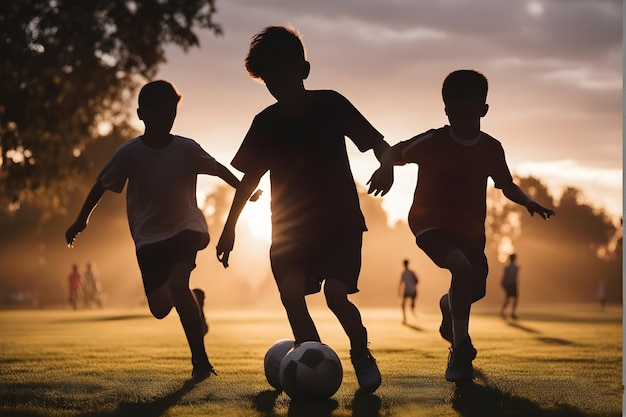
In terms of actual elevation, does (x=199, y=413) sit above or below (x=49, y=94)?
below

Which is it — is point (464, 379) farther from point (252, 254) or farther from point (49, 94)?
point (252, 254)

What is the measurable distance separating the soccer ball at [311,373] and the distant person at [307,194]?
26 cm

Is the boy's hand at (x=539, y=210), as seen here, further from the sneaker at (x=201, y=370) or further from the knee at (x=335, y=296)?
the sneaker at (x=201, y=370)

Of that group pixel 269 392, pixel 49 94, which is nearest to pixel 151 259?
pixel 269 392

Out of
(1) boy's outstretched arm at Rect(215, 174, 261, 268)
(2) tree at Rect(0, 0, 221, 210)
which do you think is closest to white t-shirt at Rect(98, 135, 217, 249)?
(1) boy's outstretched arm at Rect(215, 174, 261, 268)

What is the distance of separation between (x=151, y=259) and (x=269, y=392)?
1.66 meters

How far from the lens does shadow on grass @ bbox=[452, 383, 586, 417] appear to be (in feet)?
16.9

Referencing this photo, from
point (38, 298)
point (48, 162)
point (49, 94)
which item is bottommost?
point (38, 298)

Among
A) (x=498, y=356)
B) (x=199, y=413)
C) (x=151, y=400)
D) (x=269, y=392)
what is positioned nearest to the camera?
(x=199, y=413)

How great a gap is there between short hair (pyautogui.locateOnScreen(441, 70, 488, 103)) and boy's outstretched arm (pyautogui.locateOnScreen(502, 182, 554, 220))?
76 centimetres

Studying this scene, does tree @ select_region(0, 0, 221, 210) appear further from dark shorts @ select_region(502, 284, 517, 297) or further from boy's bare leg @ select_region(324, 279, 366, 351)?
boy's bare leg @ select_region(324, 279, 366, 351)

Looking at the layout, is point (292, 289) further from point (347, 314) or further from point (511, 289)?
point (511, 289)

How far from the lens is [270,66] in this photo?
6105mm

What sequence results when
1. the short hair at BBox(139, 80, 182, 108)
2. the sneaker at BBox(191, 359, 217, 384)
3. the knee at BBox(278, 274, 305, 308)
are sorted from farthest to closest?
the short hair at BBox(139, 80, 182, 108) → the sneaker at BBox(191, 359, 217, 384) → the knee at BBox(278, 274, 305, 308)
